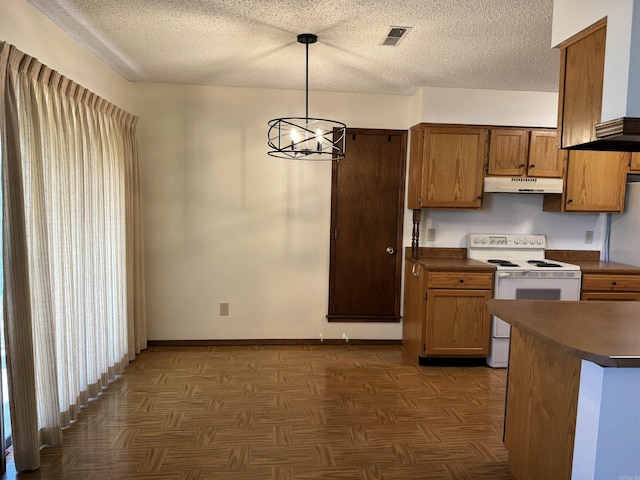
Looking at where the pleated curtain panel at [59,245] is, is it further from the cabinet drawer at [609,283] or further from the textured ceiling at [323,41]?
the cabinet drawer at [609,283]

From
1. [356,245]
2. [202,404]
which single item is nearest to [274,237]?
[356,245]

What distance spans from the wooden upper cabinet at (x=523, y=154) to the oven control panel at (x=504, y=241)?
2.11ft

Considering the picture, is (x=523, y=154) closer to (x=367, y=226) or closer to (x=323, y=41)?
(x=367, y=226)

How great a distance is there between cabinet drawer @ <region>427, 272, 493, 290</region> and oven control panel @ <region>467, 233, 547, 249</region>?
23.2 inches

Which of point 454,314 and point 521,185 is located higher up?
point 521,185

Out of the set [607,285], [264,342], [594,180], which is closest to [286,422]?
[264,342]

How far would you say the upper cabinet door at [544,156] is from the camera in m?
4.31

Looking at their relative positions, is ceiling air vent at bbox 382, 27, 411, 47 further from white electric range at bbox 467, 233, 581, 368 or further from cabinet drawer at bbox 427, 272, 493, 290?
white electric range at bbox 467, 233, 581, 368

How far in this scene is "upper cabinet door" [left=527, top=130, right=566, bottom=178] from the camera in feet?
14.1

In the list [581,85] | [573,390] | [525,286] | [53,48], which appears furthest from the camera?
[525,286]

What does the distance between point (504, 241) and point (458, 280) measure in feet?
2.91

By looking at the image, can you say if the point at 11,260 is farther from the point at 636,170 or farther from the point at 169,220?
Answer: the point at 636,170

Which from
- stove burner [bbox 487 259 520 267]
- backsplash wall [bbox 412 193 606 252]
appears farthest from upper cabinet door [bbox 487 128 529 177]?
stove burner [bbox 487 259 520 267]

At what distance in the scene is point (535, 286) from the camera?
4.06 metres
